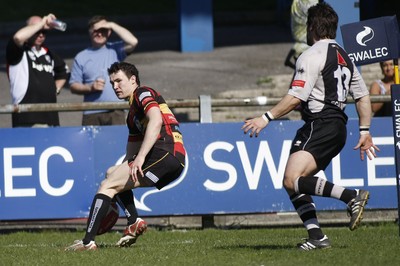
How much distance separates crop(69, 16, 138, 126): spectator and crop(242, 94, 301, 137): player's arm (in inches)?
170

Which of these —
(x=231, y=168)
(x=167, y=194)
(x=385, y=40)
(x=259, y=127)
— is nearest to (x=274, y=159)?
(x=231, y=168)

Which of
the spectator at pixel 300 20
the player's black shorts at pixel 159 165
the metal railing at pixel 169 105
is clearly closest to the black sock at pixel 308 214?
the player's black shorts at pixel 159 165

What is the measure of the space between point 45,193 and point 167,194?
1.35 metres

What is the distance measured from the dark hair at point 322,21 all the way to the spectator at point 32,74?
4172 millimetres

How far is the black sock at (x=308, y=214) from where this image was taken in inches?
378

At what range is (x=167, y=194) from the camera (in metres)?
12.7

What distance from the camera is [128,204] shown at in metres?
10.4

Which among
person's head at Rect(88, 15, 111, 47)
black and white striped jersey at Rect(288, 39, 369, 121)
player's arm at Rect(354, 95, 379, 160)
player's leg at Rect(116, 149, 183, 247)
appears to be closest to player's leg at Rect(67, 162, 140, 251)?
player's leg at Rect(116, 149, 183, 247)

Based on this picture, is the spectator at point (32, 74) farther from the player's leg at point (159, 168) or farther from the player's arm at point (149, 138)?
the player's arm at point (149, 138)

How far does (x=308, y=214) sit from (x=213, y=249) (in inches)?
37.0

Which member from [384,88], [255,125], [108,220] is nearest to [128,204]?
[108,220]

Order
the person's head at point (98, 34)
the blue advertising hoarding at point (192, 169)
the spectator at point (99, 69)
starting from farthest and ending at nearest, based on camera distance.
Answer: the person's head at point (98, 34), the spectator at point (99, 69), the blue advertising hoarding at point (192, 169)

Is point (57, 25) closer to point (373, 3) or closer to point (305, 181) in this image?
point (305, 181)

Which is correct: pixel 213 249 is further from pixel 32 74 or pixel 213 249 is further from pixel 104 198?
pixel 32 74
